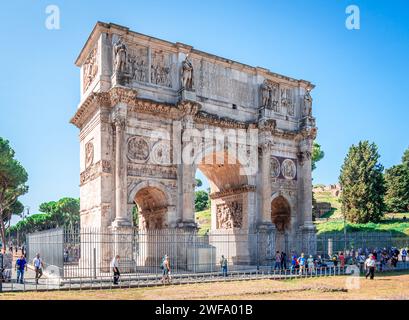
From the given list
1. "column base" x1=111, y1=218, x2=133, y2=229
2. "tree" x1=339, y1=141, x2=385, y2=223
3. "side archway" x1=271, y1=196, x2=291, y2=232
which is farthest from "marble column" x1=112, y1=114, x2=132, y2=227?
"tree" x1=339, y1=141, x2=385, y2=223

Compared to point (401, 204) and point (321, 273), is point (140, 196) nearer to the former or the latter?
point (321, 273)

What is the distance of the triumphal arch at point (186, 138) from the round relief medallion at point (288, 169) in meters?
0.06

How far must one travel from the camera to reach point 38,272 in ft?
54.8

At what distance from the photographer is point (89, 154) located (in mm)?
22047

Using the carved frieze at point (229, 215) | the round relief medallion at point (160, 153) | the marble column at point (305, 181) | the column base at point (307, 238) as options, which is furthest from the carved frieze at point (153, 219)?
the marble column at point (305, 181)

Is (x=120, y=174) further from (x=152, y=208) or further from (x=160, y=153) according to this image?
(x=152, y=208)

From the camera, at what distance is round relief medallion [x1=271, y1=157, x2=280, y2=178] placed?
25906 millimetres

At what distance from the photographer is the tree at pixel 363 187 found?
47219mm

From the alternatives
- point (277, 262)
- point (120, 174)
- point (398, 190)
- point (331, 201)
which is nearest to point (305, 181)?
point (277, 262)

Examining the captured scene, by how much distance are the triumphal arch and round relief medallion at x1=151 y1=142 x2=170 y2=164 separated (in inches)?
1.9

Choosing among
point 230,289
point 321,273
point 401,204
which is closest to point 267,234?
point 321,273

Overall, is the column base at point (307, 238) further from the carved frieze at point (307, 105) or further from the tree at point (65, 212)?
the tree at point (65, 212)
